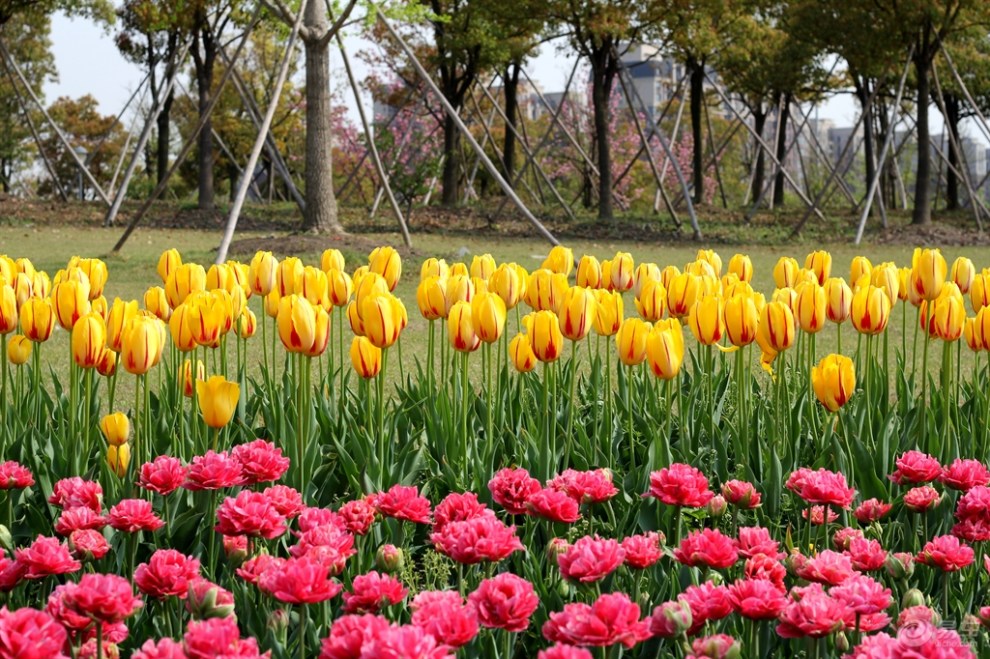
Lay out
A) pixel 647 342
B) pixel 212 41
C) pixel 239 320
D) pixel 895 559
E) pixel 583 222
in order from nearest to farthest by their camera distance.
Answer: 1. pixel 895 559
2. pixel 647 342
3. pixel 239 320
4. pixel 583 222
5. pixel 212 41

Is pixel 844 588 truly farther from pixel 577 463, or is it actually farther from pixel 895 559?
pixel 577 463

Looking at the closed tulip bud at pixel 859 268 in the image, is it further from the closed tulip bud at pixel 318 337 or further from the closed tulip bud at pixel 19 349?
the closed tulip bud at pixel 19 349

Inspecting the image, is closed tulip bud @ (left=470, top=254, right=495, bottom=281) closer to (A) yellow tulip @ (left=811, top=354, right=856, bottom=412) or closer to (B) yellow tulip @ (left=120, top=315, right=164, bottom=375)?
(A) yellow tulip @ (left=811, top=354, right=856, bottom=412)

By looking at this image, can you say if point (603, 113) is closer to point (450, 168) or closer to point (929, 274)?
point (450, 168)

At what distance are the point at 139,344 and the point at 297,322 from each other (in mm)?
361

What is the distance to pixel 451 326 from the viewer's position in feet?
9.71

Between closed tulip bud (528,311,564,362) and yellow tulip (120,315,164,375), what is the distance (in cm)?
91

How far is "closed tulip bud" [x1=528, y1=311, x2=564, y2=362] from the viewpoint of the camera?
9.58ft

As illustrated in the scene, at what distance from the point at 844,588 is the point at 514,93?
81.7 feet

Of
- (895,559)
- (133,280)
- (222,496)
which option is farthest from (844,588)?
(133,280)

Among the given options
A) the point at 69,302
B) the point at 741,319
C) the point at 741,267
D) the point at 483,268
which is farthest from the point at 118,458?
the point at 741,267

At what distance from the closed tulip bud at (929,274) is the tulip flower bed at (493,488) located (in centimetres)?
1

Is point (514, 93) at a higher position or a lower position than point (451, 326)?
higher

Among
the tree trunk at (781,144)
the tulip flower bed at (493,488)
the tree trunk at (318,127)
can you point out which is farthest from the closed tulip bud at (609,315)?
the tree trunk at (781,144)
